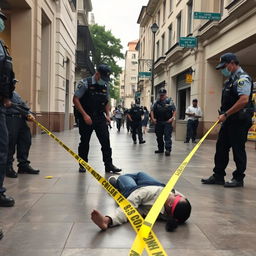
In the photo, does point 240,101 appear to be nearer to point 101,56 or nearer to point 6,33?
point 6,33

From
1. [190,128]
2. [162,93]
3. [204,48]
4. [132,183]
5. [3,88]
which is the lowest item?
[132,183]

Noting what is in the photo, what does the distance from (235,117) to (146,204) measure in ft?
7.93

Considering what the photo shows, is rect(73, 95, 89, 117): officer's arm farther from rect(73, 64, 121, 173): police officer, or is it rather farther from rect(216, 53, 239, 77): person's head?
rect(216, 53, 239, 77): person's head

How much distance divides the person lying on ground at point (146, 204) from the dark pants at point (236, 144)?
6.10 feet

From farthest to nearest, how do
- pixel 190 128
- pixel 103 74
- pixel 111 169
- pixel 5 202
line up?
pixel 190 128
pixel 111 169
pixel 103 74
pixel 5 202

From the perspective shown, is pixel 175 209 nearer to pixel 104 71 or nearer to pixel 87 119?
pixel 87 119

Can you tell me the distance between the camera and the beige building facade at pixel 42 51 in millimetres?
13039

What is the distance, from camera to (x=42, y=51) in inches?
643

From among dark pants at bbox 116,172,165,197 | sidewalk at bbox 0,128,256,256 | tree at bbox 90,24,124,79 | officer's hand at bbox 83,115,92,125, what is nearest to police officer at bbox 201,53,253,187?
sidewalk at bbox 0,128,256,256

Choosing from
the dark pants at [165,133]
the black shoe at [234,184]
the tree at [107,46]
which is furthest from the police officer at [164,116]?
the tree at [107,46]

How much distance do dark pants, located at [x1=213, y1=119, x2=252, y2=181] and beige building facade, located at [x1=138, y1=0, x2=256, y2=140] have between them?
7.16 metres

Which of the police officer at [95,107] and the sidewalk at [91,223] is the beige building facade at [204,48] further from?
the sidewalk at [91,223]

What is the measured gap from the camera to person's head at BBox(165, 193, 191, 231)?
321 cm

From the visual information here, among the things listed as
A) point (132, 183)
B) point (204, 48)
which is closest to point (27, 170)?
point (132, 183)
